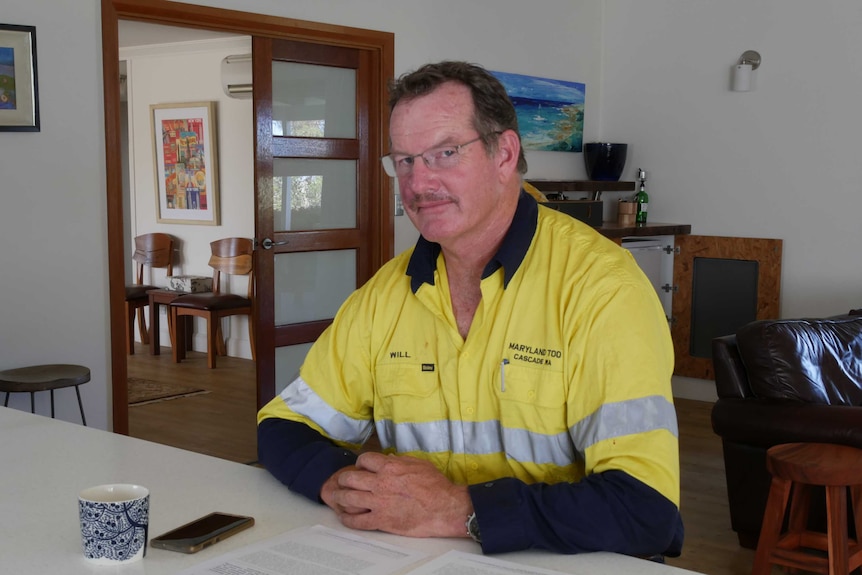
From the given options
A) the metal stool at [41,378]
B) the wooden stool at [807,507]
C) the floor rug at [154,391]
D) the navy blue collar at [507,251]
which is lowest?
the floor rug at [154,391]

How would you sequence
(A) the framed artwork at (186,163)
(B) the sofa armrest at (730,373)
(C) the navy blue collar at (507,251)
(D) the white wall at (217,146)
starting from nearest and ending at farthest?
(C) the navy blue collar at (507,251) < (B) the sofa armrest at (730,373) < (D) the white wall at (217,146) < (A) the framed artwork at (186,163)

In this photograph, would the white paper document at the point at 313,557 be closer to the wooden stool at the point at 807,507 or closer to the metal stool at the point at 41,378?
the wooden stool at the point at 807,507

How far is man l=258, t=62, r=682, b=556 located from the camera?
4.54ft

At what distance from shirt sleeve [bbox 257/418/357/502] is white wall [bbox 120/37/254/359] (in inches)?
229

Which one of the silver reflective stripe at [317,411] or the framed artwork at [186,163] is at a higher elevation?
the framed artwork at [186,163]

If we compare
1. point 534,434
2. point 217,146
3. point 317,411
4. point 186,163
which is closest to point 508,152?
point 534,434

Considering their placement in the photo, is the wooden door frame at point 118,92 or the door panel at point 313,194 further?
the door panel at point 313,194

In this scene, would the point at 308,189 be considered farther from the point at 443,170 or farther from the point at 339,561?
the point at 339,561

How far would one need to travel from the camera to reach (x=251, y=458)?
4.94 metres

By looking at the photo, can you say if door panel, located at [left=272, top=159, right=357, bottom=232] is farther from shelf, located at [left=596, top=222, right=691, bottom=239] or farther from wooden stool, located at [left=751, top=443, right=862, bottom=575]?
wooden stool, located at [left=751, top=443, right=862, bottom=575]

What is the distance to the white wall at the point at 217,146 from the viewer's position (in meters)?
7.66

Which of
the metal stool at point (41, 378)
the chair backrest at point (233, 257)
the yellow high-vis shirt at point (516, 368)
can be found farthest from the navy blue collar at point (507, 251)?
the chair backrest at point (233, 257)

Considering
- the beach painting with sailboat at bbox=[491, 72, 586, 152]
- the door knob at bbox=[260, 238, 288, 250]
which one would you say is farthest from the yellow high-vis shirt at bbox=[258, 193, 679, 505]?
the beach painting with sailboat at bbox=[491, 72, 586, 152]

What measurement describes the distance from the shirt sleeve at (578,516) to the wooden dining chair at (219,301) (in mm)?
6213
